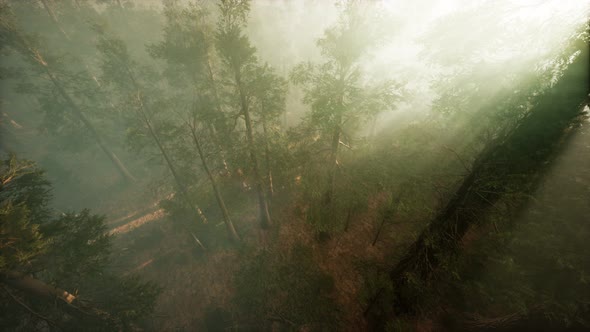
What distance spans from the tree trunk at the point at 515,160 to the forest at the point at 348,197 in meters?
0.03

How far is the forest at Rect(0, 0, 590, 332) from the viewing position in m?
5.48

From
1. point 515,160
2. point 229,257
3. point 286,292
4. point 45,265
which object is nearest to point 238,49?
point 515,160

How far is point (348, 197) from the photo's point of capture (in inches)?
473

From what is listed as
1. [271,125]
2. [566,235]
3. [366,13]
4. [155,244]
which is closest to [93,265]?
[155,244]

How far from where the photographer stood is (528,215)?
7848 millimetres

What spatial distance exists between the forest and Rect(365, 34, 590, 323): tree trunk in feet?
0.11

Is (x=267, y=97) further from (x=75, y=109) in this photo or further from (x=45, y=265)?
(x=75, y=109)

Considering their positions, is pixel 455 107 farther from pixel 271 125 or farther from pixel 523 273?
pixel 271 125

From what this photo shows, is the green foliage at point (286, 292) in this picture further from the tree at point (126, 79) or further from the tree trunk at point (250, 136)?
the tree at point (126, 79)

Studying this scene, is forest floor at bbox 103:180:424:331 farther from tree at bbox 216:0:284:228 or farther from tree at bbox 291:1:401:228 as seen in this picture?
tree at bbox 216:0:284:228

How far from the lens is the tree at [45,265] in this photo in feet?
20.6

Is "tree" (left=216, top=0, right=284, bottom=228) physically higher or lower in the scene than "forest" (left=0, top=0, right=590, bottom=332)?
higher

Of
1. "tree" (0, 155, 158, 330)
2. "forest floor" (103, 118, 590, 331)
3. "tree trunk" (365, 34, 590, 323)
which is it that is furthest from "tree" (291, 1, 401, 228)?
"tree" (0, 155, 158, 330)

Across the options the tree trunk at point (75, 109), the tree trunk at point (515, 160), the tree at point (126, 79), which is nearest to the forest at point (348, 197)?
the tree trunk at point (515, 160)
